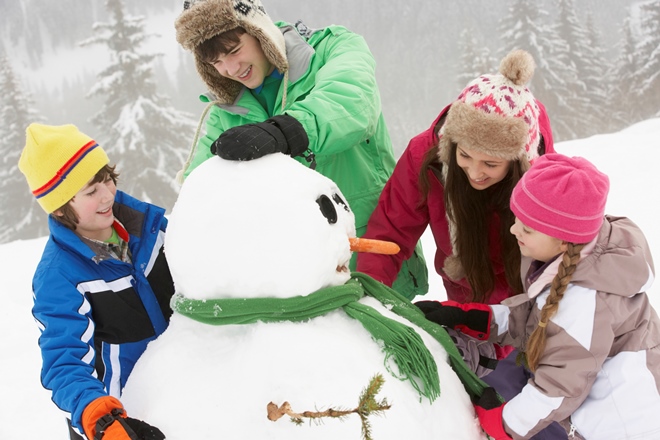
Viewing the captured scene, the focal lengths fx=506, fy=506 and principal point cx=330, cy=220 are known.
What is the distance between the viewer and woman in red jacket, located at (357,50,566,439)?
1591 millimetres

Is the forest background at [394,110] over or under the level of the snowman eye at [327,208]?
under

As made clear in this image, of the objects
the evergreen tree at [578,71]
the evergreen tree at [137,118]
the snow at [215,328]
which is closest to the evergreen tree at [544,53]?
the evergreen tree at [578,71]

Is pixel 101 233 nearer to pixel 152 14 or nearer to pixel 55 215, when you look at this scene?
pixel 55 215

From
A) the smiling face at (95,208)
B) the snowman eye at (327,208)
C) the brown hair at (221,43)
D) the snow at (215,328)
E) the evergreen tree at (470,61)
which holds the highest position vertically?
the brown hair at (221,43)

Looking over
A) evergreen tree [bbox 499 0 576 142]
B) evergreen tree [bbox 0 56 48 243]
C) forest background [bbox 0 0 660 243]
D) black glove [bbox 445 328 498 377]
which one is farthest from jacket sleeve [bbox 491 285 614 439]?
evergreen tree [bbox 499 0 576 142]

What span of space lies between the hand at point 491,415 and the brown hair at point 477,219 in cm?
59

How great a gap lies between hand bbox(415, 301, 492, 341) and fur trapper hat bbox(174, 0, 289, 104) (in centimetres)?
100

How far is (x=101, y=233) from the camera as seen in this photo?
170 centimetres

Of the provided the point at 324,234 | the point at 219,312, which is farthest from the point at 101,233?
the point at 324,234

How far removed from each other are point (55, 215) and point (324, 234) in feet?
3.12

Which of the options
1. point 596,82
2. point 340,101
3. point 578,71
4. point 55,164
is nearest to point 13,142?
point 55,164

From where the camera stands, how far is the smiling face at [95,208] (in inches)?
62.4

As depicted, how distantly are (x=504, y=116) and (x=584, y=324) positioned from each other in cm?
66

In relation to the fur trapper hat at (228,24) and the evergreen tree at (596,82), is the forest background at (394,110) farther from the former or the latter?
the fur trapper hat at (228,24)
